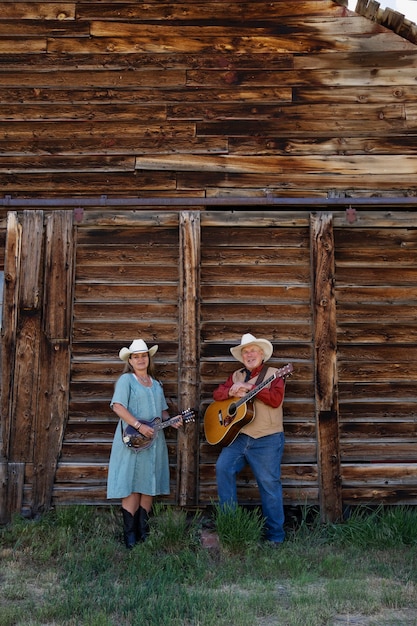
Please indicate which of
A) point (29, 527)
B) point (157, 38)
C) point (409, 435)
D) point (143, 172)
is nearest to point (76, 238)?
point (143, 172)

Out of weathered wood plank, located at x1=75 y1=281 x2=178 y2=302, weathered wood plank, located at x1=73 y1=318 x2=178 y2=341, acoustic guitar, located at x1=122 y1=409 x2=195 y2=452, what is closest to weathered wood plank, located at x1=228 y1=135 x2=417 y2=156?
weathered wood plank, located at x1=75 y1=281 x2=178 y2=302

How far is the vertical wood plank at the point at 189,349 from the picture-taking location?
20.7ft

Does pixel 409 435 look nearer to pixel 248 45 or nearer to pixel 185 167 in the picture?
pixel 185 167

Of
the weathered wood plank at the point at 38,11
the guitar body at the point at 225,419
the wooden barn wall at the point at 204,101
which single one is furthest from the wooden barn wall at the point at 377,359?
the weathered wood plank at the point at 38,11

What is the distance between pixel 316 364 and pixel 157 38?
3959 mm

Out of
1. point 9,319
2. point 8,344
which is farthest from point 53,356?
point 9,319

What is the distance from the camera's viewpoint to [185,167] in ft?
22.9

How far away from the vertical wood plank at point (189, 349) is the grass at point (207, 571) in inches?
13.3

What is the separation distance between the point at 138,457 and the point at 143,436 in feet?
0.70

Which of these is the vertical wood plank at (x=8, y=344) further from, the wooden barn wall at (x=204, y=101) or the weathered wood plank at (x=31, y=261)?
the wooden barn wall at (x=204, y=101)

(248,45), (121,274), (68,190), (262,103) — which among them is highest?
(248,45)

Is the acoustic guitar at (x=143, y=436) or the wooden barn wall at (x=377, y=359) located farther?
the wooden barn wall at (x=377, y=359)

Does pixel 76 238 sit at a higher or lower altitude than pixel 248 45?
lower

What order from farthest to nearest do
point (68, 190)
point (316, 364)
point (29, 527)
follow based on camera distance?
point (68, 190) → point (316, 364) → point (29, 527)
